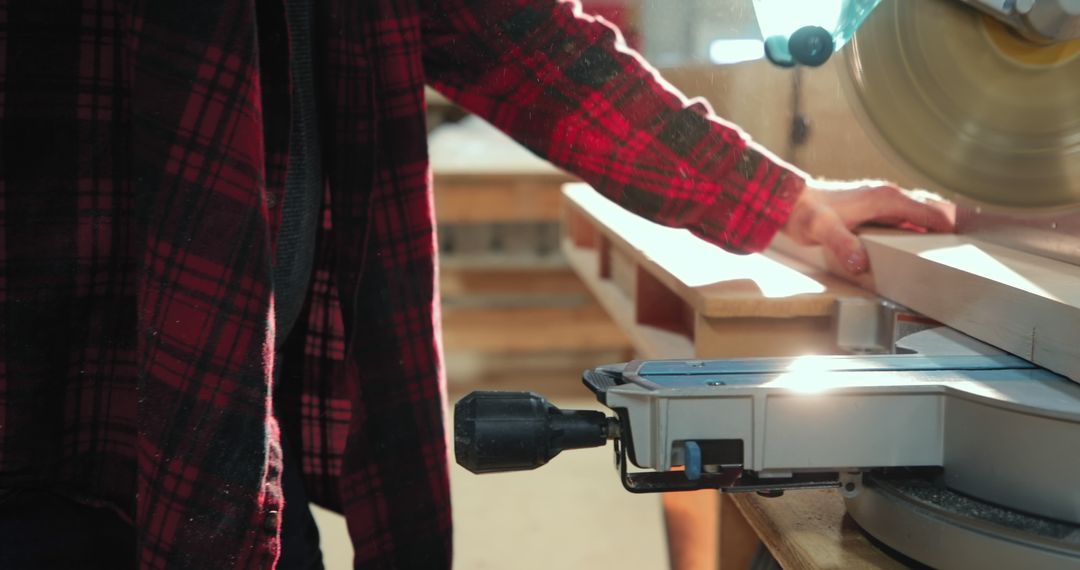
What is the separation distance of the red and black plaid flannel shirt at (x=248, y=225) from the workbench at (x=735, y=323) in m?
0.07

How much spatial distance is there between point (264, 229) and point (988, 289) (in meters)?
0.51

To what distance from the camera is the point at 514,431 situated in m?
0.58

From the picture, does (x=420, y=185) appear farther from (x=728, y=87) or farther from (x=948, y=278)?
(x=948, y=278)

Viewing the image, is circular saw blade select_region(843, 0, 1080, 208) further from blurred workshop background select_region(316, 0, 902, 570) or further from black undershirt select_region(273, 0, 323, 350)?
black undershirt select_region(273, 0, 323, 350)

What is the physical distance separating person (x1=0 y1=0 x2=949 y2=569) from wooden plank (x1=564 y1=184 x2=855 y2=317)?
0.04 m

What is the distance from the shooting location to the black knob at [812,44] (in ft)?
2.20

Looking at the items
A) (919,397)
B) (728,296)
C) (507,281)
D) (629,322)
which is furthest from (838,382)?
(507,281)

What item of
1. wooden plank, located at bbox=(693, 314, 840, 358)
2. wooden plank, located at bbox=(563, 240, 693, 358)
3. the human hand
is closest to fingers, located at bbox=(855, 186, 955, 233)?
the human hand

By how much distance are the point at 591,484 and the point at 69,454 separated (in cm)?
184

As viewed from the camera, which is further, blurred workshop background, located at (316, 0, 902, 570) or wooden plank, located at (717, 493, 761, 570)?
blurred workshop background, located at (316, 0, 902, 570)

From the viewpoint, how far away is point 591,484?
250 centimetres

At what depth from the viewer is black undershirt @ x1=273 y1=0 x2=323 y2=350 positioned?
83 cm

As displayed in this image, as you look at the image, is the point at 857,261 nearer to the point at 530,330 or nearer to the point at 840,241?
the point at 840,241

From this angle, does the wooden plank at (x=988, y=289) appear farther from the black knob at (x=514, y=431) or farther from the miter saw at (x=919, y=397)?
the black knob at (x=514, y=431)
